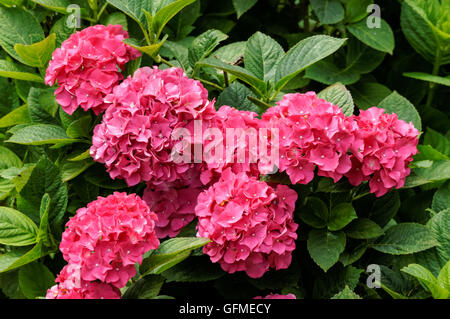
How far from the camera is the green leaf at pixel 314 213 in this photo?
1.48 metres

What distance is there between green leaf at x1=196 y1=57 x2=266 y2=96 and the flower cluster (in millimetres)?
438

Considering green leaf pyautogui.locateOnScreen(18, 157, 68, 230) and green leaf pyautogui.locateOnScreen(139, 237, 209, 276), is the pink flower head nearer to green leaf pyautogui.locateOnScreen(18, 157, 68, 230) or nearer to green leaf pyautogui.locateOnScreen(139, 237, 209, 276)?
green leaf pyautogui.locateOnScreen(139, 237, 209, 276)

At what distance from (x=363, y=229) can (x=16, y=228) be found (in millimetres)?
857

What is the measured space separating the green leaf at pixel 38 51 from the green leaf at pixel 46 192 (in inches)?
13.1

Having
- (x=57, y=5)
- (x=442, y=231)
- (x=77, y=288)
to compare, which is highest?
(x=57, y=5)

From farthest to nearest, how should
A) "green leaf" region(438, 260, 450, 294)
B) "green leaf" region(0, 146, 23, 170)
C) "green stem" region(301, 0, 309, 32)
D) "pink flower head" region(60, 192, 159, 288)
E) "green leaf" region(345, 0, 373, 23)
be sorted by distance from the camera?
"green stem" region(301, 0, 309, 32)
"green leaf" region(345, 0, 373, 23)
"green leaf" region(0, 146, 23, 170)
"green leaf" region(438, 260, 450, 294)
"pink flower head" region(60, 192, 159, 288)

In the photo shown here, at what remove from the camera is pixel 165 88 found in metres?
1.42

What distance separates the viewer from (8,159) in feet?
5.75

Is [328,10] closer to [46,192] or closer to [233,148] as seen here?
[233,148]

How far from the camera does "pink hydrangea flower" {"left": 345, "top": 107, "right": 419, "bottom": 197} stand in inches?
53.8

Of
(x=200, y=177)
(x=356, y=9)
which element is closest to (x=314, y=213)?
(x=200, y=177)

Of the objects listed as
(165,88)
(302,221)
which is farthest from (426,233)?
(165,88)

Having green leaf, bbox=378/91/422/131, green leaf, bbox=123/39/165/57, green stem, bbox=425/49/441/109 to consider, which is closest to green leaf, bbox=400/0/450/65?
green stem, bbox=425/49/441/109

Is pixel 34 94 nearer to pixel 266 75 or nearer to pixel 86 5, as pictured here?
pixel 86 5
